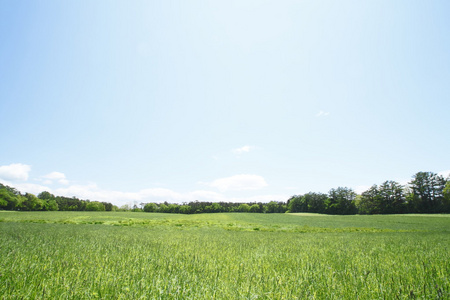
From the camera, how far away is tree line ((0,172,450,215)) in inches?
2963

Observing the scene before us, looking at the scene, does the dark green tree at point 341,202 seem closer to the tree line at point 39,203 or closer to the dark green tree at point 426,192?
the dark green tree at point 426,192

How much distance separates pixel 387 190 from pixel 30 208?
17138cm

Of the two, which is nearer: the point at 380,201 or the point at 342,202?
the point at 380,201

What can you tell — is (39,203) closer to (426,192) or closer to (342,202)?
(342,202)

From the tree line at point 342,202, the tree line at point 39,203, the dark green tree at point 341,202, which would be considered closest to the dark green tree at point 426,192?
the tree line at point 342,202

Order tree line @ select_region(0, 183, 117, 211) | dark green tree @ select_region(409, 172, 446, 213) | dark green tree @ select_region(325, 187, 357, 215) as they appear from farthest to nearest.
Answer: dark green tree @ select_region(325, 187, 357, 215), tree line @ select_region(0, 183, 117, 211), dark green tree @ select_region(409, 172, 446, 213)

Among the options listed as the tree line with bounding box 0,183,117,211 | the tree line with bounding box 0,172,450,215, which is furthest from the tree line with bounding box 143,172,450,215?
the tree line with bounding box 0,183,117,211

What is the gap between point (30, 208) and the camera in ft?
317

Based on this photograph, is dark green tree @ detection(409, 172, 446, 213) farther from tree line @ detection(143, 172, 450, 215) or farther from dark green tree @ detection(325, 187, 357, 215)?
dark green tree @ detection(325, 187, 357, 215)

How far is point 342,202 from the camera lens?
318ft

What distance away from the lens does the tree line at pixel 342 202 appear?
7525 centimetres

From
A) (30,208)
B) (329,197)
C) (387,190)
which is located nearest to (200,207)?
(329,197)

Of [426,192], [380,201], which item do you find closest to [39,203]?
[380,201]

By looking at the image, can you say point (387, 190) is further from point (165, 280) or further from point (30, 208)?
point (30, 208)
